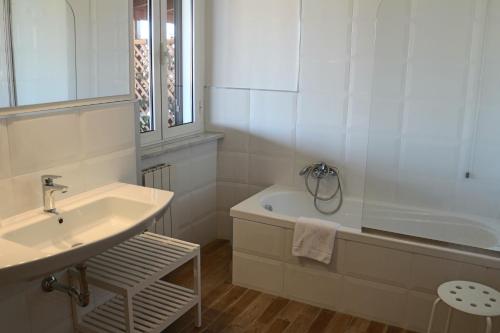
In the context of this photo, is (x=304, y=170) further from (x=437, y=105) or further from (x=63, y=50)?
(x=63, y=50)

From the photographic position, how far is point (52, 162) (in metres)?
2.14

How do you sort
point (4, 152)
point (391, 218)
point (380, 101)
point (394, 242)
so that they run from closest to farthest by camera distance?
point (4, 152) < point (394, 242) < point (391, 218) < point (380, 101)

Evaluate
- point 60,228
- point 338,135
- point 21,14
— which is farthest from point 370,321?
point 21,14

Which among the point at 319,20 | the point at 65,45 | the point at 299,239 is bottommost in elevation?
the point at 299,239

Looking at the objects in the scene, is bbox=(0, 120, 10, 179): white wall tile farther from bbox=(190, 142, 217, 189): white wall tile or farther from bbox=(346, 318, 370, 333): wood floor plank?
bbox=(346, 318, 370, 333): wood floor plank

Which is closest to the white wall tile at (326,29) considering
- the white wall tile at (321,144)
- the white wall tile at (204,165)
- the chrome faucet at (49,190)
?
the white wall tile at (321,144)

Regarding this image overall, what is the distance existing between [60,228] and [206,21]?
78.9 inches

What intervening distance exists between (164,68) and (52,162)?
1250 millimetres

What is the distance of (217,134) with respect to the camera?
3613 millimetres

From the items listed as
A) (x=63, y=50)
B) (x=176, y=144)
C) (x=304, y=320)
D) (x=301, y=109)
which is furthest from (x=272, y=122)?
(x=63, y=50)

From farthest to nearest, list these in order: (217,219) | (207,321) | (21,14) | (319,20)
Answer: (217,219), (319,20), (207,321), (21,14)

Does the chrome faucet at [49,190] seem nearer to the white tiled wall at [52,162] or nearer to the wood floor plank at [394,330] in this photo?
the white tiled wall at [52,162]

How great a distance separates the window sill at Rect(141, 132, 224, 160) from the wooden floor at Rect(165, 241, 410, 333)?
0.80 metres

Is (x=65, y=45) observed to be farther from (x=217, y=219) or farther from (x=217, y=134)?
(x=217, y=219)
